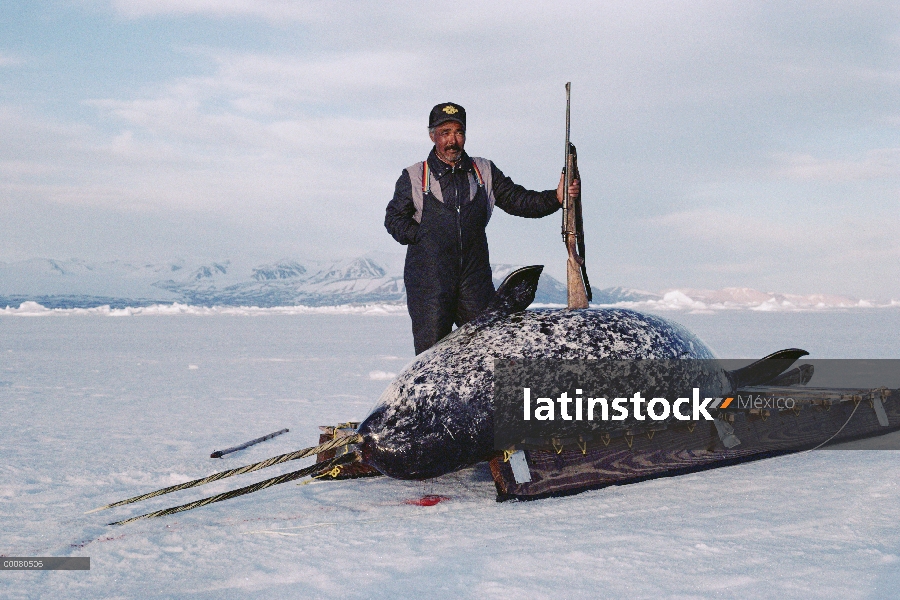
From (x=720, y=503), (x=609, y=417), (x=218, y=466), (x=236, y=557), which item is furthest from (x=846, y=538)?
(x=218, y=466)

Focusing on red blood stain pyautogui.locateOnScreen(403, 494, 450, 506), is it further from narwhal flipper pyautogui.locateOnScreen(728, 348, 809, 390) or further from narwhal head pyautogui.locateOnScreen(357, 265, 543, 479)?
narwhal flipper pyautogui.locateOnScreen(728, 348, 809, 390)

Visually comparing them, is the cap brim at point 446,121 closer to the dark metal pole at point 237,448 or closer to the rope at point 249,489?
the rope at point 249,489

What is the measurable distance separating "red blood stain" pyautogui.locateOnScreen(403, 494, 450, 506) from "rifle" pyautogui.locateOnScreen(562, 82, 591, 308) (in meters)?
1.45

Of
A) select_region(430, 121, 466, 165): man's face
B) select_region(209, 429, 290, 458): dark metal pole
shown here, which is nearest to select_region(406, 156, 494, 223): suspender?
select_region(430, 121, 466, 165): man's face

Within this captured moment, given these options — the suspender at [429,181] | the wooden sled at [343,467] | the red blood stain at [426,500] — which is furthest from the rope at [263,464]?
the suspender at [429,181]

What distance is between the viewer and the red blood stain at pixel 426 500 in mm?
3773

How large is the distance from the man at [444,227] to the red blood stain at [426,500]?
1078 mm

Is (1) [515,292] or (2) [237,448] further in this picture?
(2) [237,448]

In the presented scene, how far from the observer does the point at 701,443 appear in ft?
14.1

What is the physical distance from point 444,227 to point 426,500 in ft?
5.55

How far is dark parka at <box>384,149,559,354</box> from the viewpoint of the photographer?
4582 mm

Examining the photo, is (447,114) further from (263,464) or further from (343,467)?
(263,464)

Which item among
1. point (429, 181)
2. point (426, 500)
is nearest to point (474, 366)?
point (426, 500)

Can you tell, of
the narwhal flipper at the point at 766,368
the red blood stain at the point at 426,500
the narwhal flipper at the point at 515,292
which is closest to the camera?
the red blood stain at the point at 426,500
